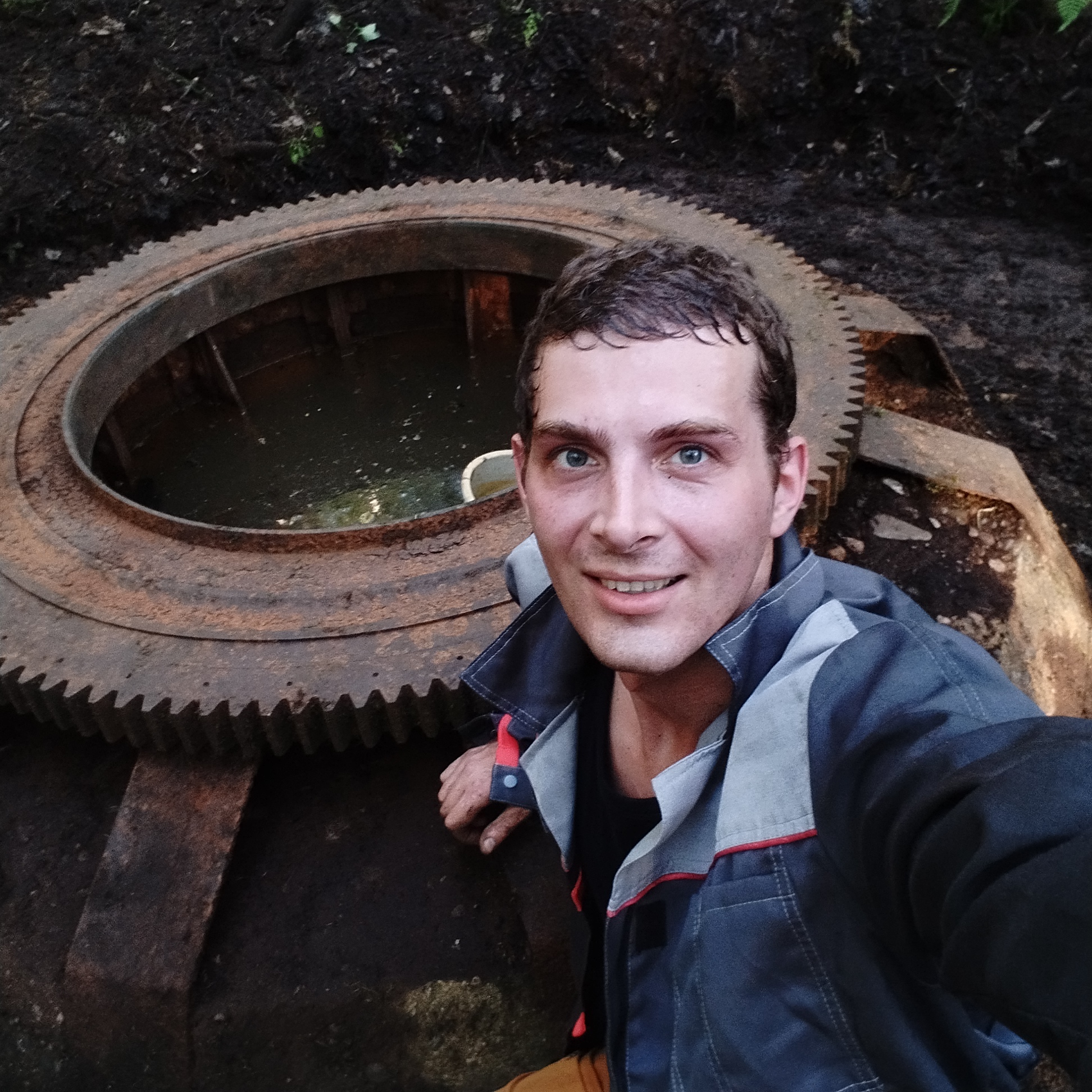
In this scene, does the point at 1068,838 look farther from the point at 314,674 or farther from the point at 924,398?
the point at 924,398

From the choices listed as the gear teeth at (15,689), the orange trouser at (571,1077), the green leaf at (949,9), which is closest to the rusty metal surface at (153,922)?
the gear teeth at (15,689)

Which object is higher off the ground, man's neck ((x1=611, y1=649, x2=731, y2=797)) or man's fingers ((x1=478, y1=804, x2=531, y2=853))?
man's neck ((x1=611, y1=649, x2=731, y2=797))

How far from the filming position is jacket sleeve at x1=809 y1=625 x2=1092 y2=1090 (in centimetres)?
85

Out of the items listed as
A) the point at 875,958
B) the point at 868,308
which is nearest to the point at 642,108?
the point at 868,308

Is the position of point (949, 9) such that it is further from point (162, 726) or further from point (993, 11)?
point (162, 726)

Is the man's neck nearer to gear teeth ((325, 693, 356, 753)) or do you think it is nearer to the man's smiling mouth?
the man's smiling mouth

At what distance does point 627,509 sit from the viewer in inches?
51.1

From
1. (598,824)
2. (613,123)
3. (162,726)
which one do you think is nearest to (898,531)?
(598,824)

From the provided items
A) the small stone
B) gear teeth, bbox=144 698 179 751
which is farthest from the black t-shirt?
the small stone

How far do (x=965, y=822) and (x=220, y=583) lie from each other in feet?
7.63

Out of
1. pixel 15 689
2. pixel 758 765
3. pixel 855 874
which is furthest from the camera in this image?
pixel 15 689

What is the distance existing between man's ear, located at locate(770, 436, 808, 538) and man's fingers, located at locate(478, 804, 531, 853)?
1182 millimetres

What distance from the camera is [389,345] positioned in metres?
5.17

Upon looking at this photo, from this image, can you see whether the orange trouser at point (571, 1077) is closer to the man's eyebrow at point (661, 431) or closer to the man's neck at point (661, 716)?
the man's neck at point (661, 716)
